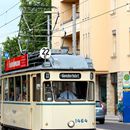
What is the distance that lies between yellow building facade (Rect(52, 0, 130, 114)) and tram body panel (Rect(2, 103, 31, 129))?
22.9 m

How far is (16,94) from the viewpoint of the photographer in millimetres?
23953

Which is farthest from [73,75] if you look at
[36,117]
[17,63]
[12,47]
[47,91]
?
[12,47]

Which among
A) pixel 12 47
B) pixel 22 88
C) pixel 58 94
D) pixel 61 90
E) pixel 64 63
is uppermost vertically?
pixel 12 47

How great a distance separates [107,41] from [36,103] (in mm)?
32459

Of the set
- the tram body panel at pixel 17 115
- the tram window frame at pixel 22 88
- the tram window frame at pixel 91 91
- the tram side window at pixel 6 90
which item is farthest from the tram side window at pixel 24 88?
the tram side window at pixel 6 90

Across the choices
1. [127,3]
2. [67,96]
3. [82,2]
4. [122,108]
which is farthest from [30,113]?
[82,2]

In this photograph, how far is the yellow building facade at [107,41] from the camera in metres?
49.9

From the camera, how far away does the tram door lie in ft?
68.4

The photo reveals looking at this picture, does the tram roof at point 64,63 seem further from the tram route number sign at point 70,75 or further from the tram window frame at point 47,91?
the tram window frame at point 47,91

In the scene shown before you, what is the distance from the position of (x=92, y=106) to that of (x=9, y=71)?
580 centimetres

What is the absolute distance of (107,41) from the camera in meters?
53.1

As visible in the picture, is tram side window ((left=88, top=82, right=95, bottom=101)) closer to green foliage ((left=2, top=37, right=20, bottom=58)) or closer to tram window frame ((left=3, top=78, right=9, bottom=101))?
tram window frame ((left=3, top=78, right=9, bottom=101))

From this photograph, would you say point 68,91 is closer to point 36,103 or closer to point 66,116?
point 66,116

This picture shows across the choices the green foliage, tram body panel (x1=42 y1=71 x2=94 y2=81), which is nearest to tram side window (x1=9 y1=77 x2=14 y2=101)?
tram body panel (x1=42 y1=71 x2=94 y2=81)
